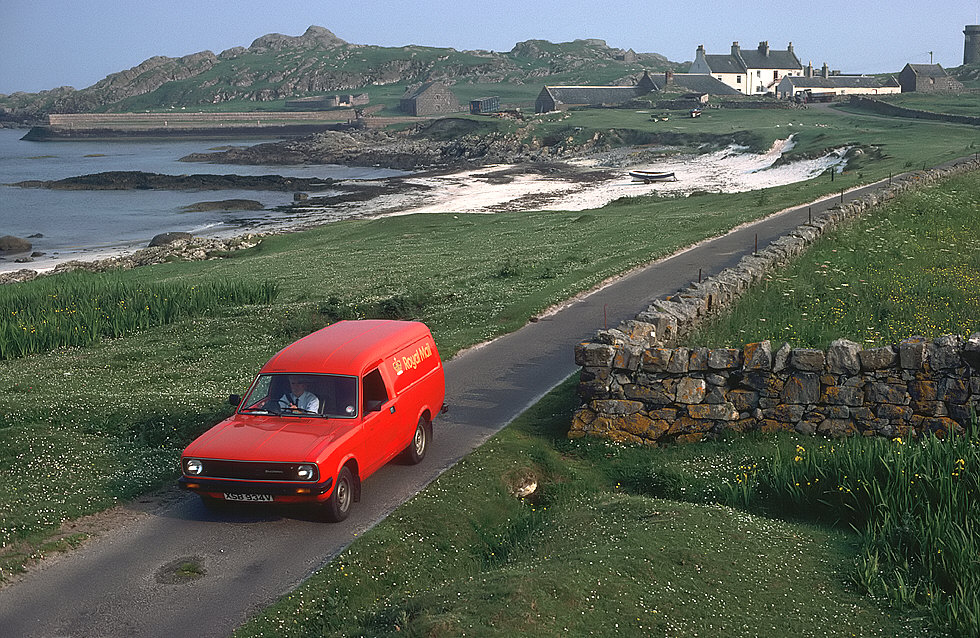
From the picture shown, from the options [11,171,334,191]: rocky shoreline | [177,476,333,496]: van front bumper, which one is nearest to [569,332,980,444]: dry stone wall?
[177,476,333,496]: van front bumper

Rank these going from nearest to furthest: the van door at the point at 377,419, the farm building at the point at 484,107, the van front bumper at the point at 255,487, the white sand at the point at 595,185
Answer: the van front bumper at the point at 255,487, the van door at the point at 377,419, the white sand at the point at 595,185, the farm building at the point at 484,107

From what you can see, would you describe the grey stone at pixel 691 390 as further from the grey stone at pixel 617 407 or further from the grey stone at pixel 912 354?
the grey stone at pixel 912 354

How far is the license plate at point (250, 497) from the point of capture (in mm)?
11586

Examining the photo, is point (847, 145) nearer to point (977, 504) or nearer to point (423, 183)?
point (423, 183)

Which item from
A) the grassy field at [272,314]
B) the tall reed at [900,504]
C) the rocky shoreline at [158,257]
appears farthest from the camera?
the rocky shoreline at [158,257]

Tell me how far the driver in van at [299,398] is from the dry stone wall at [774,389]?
410 cm

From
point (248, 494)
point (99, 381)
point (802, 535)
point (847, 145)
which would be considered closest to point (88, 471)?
point (248, 494)

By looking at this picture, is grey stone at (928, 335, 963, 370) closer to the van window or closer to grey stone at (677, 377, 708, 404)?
grey stone at (677, 377, 708, 404)

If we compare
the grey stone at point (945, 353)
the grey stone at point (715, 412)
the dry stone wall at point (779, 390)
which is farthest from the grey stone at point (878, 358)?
the grey stone at point (715, 412)

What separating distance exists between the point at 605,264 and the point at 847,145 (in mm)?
60582

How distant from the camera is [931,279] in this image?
79.8ft

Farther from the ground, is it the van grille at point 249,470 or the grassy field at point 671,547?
the van grille at point 249,470

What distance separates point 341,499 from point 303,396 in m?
1.75

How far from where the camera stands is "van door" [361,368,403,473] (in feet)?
41.7
